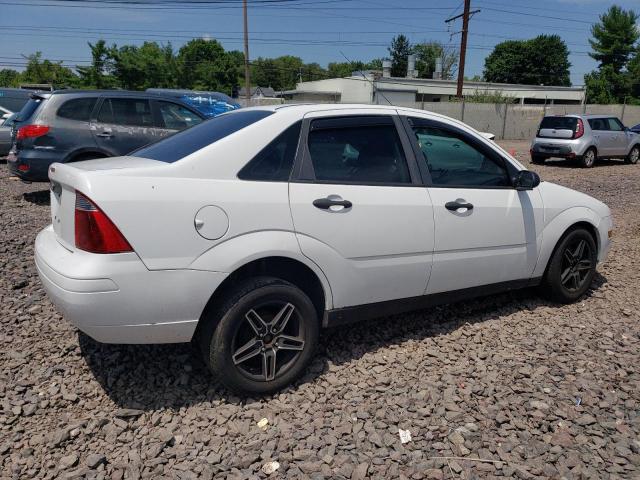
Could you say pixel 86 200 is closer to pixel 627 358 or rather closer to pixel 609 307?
pixel 627 358

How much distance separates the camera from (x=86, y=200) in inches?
107

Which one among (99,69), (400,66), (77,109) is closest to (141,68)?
(99,69)

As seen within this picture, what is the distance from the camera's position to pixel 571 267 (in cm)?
465

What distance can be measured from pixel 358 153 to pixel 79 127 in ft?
20.9

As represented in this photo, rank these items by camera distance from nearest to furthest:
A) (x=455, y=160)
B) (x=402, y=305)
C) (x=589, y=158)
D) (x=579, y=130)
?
1. (x=402, y=305)
2. (x=455, y=160)
3. (x=579, y=130)
4. (x=589, y=158)

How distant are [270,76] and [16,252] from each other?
368 feet

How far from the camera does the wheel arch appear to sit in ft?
9.76

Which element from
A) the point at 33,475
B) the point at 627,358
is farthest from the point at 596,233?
the point at 33,475

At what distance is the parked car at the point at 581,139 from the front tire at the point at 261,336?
613 inches

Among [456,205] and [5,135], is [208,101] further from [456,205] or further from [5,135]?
[456,205]

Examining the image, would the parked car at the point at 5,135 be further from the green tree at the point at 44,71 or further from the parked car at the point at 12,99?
the green tree at the point at 44,71

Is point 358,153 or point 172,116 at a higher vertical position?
point 358,153

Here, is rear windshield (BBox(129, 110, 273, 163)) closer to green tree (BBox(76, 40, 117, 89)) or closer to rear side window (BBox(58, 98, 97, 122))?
rear side window (BBox(58, 98, 97, 122))

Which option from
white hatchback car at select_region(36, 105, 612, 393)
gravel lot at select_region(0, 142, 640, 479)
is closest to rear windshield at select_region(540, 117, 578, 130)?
gravel lot at select_region(0, 142, 640, 479)
